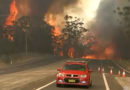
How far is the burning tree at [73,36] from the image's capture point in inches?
4915

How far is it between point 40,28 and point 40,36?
8.62ft

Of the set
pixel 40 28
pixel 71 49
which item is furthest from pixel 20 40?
pixel 71 49

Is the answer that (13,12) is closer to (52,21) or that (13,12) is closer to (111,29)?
(52,21)

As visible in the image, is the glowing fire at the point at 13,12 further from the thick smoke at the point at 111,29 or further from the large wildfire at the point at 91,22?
the thick smoke at the point at 111,29

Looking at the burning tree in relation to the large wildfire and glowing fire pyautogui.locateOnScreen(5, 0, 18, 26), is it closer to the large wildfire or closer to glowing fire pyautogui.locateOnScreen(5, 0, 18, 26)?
the large wildfire

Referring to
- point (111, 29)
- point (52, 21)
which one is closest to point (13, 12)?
point (52, 21)

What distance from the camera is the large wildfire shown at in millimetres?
98188

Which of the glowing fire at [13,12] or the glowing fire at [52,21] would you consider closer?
the glowing fire at [13,12]

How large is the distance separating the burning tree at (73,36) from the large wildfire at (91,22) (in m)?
0.85

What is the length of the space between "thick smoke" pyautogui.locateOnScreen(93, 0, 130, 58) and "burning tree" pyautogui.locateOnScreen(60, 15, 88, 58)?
16.7m

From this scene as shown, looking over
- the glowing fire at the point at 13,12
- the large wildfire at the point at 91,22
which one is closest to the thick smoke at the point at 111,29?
the large wildfire at the point at 91,22

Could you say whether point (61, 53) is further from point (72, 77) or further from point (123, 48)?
point (72, 77)

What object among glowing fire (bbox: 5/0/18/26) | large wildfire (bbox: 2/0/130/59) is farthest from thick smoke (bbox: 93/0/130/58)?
glowing fire (bbox: 5/0/18/26)

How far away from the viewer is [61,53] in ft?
417
